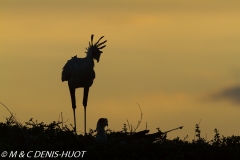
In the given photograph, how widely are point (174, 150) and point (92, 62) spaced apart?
839 centimetres

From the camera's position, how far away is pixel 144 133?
19406 millimetres

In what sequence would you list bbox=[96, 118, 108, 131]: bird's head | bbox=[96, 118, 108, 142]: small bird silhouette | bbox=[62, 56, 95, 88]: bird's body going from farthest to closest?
bbox=[62, 56, 95, 88]: bird's body, bbox=[96, 118, 108, 131]: bird's head, bbox=[96, 118, 108, 142]: small bird silhouette

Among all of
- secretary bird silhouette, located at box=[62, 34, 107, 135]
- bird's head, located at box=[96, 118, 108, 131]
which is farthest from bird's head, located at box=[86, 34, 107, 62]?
bird's head, located at box=[96, 118, 108, 131]

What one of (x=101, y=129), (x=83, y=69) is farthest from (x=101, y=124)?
(x=83, y=69)

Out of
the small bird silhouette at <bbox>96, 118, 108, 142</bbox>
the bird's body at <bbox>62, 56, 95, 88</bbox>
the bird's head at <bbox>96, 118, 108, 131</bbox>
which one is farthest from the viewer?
the bird's body at <bbox>62, 56, 95, 88</bbox>

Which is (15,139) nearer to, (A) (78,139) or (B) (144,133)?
(A) (78,139)

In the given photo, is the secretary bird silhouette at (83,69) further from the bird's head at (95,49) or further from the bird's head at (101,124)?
the bird's head at (101,124)

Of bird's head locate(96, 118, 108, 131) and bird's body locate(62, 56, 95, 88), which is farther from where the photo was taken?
bird's body locate(62, 56, 95, 88)

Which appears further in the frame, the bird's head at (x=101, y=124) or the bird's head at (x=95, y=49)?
the bird's head at (x=95, y=49)

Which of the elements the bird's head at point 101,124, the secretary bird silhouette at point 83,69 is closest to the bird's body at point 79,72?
the secretary bird silhouette at point 83,69

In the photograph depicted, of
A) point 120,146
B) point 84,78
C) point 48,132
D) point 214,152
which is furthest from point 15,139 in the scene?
point 84,78

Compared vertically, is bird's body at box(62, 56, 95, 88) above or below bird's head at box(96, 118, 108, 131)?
above

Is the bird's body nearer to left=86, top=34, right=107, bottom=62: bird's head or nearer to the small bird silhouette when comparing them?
left=86, top=34, right=107, bottom=62: bird's head

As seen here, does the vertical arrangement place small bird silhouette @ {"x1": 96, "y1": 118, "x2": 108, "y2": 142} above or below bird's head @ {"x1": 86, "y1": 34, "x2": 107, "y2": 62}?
below
